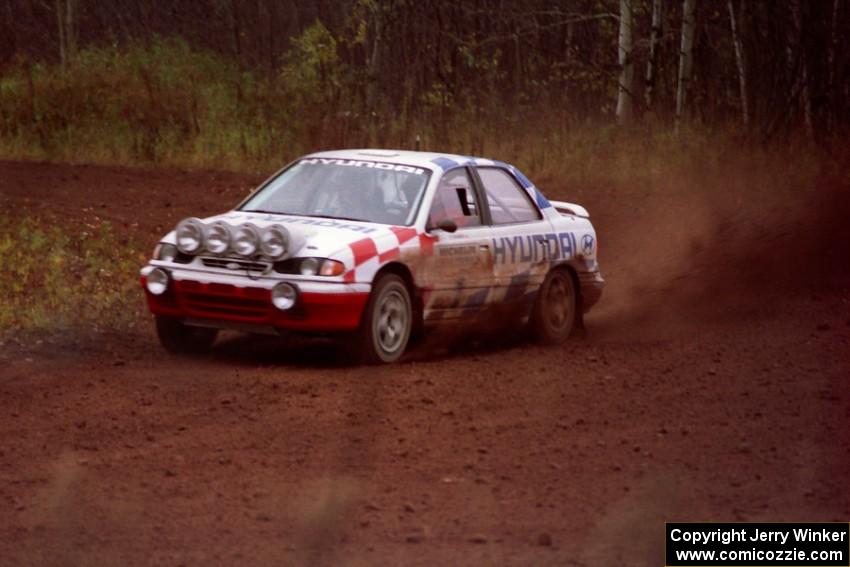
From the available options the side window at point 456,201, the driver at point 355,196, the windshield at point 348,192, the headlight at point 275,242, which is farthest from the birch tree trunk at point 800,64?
the headlight at point 275,242

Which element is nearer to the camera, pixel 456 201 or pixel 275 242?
pixel 275 242

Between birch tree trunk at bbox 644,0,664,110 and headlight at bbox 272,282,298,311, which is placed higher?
birch tree trunk at bbox 644,0,664,110

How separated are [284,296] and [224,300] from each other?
45 cm

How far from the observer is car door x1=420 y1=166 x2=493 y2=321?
35.6ft

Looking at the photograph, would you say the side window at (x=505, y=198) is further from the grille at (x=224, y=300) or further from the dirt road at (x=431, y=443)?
the grille at (x=224, y=300)

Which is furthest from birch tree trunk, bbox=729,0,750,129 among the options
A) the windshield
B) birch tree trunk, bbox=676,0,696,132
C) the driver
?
the driver

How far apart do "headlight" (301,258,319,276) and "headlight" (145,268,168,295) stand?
99cm

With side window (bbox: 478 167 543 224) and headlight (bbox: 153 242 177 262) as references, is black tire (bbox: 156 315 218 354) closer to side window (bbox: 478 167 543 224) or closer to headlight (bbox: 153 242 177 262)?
headlight (bbox: 153 242 177 262)

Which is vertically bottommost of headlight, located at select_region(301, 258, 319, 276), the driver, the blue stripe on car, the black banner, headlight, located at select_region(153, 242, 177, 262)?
the black banner

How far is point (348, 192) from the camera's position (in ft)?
36.2

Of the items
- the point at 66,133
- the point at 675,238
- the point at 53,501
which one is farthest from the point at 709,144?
the point at 53,501

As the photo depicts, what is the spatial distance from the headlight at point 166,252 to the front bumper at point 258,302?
12cm

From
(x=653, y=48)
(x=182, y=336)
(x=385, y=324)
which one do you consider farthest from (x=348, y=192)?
(x=653, y=48)

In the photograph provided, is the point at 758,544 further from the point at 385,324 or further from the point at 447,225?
the point at 447,225
